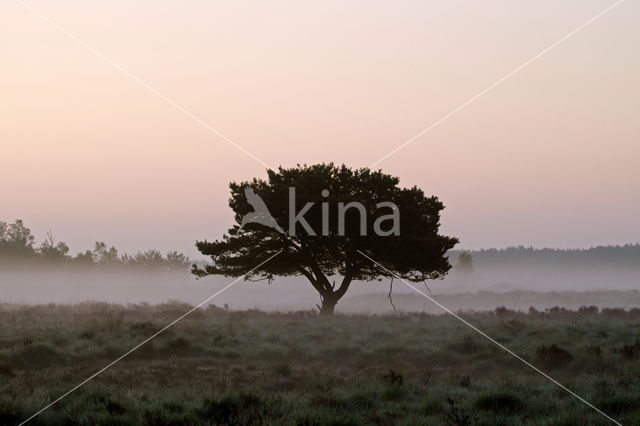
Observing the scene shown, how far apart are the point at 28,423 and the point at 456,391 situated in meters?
7.97

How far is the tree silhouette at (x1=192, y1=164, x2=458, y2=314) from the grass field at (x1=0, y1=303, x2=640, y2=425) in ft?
14.7

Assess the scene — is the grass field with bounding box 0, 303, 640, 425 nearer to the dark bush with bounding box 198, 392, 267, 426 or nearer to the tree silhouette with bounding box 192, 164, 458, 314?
the dark bush with bounding box 198, 392, 267, 426

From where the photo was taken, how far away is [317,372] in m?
15.3

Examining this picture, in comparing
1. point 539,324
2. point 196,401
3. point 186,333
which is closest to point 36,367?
point 186,333

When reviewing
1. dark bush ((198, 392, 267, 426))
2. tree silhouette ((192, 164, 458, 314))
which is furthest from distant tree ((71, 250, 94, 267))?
dark bush ((198, 392, 267, 426))

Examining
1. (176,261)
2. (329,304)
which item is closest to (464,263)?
(176,261)

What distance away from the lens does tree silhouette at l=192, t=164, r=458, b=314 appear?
3011 cm

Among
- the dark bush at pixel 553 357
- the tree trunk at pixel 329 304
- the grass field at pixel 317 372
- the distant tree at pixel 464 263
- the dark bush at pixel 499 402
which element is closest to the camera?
the grass field at pixel 317 372

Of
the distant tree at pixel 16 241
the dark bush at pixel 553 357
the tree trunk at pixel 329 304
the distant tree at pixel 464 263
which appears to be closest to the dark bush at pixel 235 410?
the dark bush at pixel 553 357

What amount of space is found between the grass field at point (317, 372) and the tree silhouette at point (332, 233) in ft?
14.7

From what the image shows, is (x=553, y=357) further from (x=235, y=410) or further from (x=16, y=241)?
(x=16, y=241)

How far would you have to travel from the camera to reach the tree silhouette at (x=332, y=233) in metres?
30.1

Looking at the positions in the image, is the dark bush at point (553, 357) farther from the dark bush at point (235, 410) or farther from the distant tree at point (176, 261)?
the distant tree at point (176, 261)

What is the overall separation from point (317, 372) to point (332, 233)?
15.4 meters
